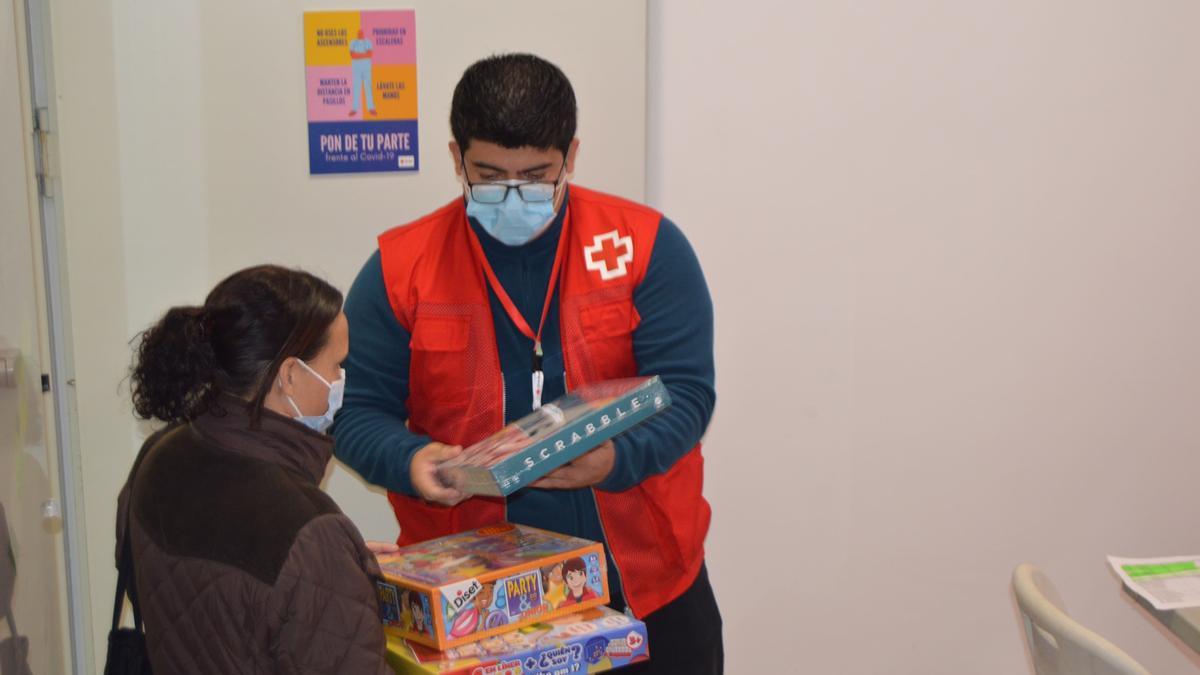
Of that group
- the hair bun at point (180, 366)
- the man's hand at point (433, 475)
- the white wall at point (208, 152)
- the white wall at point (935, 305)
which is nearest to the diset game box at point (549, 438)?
the man's hand at point (433, 475)

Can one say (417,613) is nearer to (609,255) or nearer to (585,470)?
(585,470)

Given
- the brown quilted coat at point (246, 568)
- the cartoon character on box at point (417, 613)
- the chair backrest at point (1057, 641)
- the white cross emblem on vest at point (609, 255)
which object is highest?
the white cross emblem on vest at point (609, 255)

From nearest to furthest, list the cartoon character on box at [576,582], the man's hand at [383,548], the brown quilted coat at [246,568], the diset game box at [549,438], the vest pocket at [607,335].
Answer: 1. the brown quilted coat at [246,568]
2. the diset game box at [549,438]
3. the cartoon character on box at [576,582]
4. the man's hand at [383,548]
5. the vest pocket at [607,335]

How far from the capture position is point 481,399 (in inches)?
77.2

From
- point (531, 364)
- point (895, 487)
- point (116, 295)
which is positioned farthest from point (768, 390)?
point (116, 295)

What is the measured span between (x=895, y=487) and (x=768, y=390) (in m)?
0.46

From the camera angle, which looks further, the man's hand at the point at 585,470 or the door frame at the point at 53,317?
the door frame at the point at 53,317

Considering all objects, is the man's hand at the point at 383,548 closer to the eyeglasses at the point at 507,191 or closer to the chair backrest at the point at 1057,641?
the eyeglasses at the point at 507,191

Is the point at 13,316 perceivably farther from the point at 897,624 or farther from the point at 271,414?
the point at 897,624

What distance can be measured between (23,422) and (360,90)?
3.38ft

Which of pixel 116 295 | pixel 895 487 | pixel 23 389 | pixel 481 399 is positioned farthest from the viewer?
pixel 895 487

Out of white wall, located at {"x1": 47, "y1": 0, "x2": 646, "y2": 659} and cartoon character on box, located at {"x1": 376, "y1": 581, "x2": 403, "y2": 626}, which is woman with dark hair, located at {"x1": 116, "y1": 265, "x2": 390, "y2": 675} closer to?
cartoon character on box, located at {"x1": 376, "y1": 581, "x2": 403, "y2": 626}

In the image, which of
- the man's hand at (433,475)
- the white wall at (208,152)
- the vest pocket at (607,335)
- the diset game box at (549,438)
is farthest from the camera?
the white wall at (208,152)

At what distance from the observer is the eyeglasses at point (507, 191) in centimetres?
193
